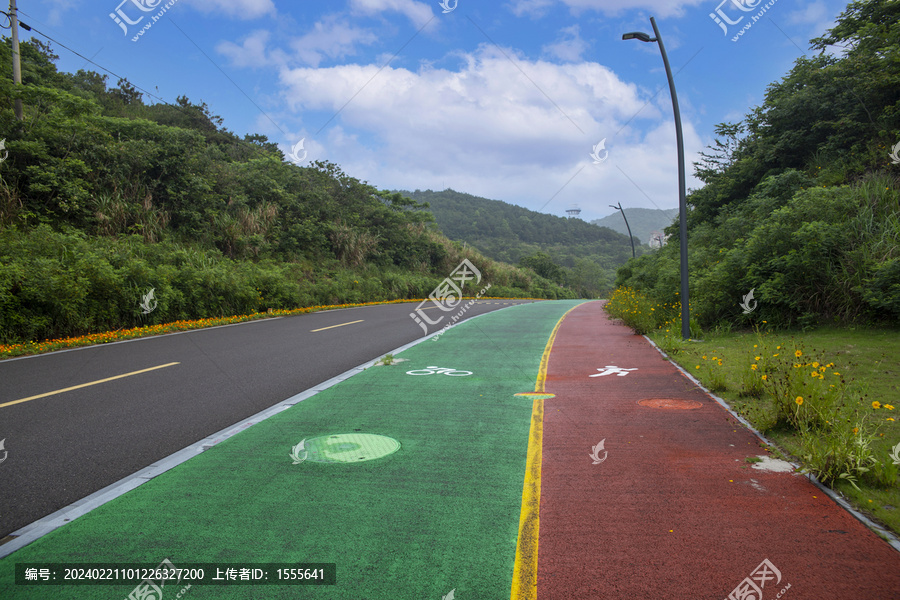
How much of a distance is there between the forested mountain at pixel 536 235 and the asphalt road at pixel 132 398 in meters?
64.7

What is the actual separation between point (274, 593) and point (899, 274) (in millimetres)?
11377

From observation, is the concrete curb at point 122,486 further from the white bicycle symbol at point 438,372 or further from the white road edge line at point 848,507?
the white road edge line at point 848,507

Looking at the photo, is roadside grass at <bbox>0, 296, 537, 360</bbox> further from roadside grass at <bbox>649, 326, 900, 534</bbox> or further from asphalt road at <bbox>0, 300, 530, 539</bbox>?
roadside grass at <bbox>649, 326, 900, 534</bbox>

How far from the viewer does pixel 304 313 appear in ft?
69.9

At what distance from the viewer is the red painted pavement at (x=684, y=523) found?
115 inches

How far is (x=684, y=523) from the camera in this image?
3.59 metres

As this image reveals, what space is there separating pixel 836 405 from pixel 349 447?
499 centimetres

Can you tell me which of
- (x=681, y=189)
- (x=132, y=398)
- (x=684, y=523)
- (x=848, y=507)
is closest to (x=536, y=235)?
(x=681, y=189)

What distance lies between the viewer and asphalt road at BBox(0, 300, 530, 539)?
446 cm

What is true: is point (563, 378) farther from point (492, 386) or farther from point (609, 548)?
point (609, 548)

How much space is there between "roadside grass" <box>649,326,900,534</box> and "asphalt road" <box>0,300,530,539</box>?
5799mm

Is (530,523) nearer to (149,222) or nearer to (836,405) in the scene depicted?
(836,405)

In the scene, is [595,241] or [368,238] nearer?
[368,238]

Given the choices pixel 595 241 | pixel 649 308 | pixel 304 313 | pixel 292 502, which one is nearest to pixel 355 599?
pixel 292 502
